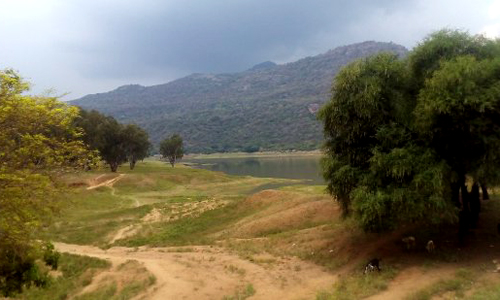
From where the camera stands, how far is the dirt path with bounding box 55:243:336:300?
19.5m

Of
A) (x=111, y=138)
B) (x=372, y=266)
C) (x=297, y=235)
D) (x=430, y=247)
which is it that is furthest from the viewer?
(x=111, y=138)

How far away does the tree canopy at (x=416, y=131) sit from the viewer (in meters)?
19.5

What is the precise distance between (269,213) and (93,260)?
15.6 metres

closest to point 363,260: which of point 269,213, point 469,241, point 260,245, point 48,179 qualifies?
point 469,241

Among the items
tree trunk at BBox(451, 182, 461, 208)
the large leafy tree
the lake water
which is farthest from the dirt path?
the lake water

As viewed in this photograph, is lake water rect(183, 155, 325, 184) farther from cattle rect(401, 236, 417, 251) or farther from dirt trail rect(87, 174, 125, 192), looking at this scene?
cattle rect(401, 236, 417, 251)

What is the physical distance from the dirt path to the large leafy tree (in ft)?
25.4

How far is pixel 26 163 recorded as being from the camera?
13375mm

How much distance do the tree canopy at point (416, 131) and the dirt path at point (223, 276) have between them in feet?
12.8

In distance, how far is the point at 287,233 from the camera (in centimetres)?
3062

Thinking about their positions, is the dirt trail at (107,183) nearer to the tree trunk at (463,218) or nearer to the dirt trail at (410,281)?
the tree trunk at (463,218)

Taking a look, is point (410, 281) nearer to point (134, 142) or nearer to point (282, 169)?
point (134, 142)

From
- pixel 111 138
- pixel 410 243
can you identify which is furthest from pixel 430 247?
pixel 111 138

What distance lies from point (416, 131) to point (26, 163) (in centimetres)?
1653
